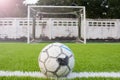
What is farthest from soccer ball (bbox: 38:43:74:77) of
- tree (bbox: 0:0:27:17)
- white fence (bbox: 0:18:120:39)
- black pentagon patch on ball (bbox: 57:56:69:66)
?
tree (bbox: 0:0:27:17)

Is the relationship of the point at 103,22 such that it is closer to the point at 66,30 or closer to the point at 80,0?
the point at 66,30

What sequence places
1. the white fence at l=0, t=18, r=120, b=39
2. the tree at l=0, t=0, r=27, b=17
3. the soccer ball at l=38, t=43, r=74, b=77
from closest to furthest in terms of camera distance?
1. the soccer ball at l=38, t=43, r=74, b=77
2. the white fence at l=0, t=18, r=120, b=39
3. the tree at l=0, t=0, r=27, b=17

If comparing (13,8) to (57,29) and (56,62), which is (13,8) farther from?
(56,62)

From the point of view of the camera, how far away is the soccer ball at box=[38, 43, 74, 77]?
12.1 feet

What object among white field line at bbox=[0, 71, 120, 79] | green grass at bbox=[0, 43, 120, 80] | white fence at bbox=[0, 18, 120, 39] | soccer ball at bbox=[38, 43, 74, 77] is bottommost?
white fence at bbox=[0, 18, 120, 39]

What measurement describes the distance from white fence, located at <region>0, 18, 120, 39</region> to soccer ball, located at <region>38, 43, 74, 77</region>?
17.9 meters

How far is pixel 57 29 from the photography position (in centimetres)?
2236

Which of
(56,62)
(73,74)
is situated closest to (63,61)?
(56,62)

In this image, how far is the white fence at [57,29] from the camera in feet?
72.8

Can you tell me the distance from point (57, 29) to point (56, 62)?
1869cm

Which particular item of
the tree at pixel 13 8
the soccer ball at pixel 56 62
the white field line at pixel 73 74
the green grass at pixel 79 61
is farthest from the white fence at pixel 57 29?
the soccer ball at pixel 56 62

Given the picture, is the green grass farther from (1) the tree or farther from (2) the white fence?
(1) the tree

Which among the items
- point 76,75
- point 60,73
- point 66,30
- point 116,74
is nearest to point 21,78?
point 60,73

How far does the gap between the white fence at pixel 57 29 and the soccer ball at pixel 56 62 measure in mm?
17891
